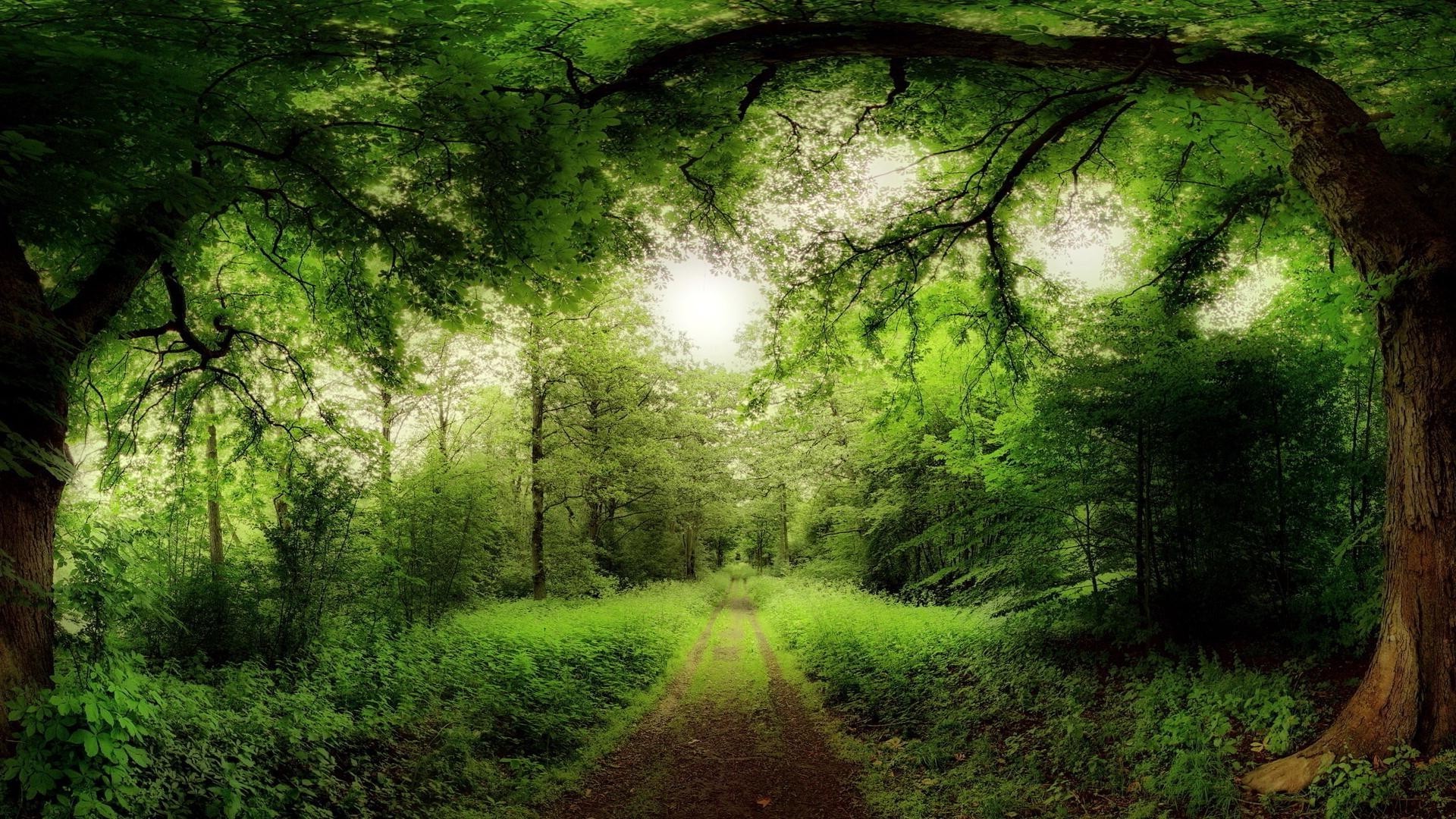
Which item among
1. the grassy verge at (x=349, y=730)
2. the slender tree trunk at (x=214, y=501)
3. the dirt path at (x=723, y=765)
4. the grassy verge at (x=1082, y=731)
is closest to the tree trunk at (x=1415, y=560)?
the grassy verge at (x=1082, y=731)

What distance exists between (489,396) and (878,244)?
16.7m

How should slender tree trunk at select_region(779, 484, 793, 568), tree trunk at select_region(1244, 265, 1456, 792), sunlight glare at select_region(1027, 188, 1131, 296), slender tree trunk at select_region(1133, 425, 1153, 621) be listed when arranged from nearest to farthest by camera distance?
tree trunk at select_region(1244, 265, 1456, 792) < slender tree trunk at select_region(1133, 425, 1153, 621) < sunlight glare at select_region(1027, 188, 1131, 296) < slender tree trunk at select_region(779, 484, 793, 568)

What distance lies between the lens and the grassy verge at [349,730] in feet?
11.9

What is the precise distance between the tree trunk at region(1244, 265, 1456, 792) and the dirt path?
3.68m

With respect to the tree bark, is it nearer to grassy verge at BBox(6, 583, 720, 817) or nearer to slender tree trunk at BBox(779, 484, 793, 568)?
grassy verge at BBox(6, 583, 720, 817)

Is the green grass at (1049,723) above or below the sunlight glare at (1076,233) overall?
below

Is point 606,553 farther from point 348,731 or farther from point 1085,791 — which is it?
point 1085,791

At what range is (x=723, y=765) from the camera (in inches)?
269

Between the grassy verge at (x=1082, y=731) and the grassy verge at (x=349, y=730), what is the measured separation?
3.50 m

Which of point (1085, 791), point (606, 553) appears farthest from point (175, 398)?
point (606, 553)

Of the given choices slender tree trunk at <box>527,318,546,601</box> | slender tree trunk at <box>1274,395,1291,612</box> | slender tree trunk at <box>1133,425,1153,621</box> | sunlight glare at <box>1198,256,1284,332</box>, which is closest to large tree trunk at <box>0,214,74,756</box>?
slender tree trunk at <box>1133,425,1153,621</box>

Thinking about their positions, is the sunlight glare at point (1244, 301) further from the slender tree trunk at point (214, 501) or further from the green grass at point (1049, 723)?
the slender tree trunk at point (214, 501)

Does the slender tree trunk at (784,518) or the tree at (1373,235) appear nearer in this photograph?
the tree at (1373,235)

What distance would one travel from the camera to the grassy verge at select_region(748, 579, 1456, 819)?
4.24 metres
